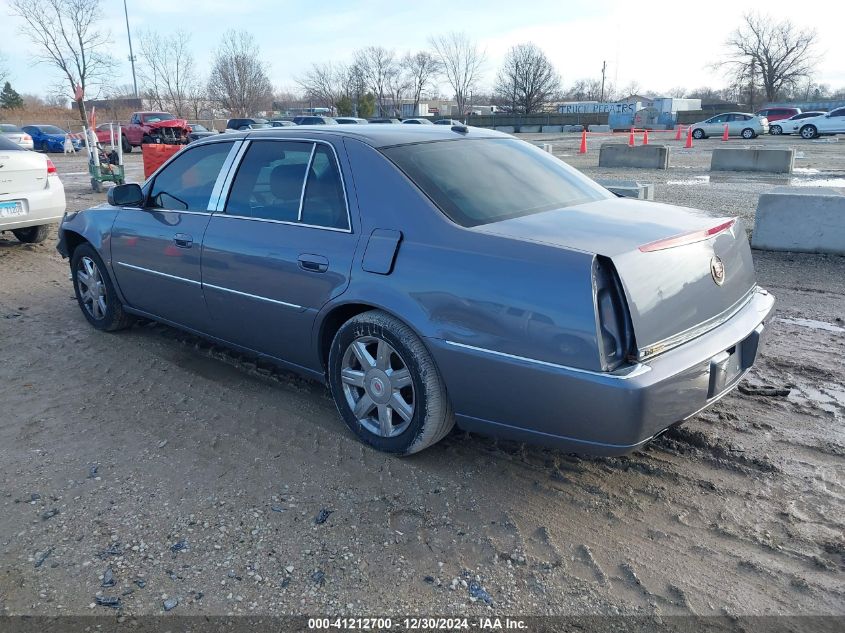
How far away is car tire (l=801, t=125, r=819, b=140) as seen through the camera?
3334cm

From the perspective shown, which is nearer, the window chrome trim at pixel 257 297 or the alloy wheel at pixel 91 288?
the window chrome trim at pixel 257 297

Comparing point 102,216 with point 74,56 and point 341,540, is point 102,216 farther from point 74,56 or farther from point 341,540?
point 74,56

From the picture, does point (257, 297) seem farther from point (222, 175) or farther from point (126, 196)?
point (126, 196)

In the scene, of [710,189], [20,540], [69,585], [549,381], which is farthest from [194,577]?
[710,189]

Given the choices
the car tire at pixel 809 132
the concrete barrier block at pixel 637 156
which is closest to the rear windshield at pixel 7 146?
the concrete barrier block at pixel 637 156

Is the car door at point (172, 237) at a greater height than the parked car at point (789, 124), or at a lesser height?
lesser

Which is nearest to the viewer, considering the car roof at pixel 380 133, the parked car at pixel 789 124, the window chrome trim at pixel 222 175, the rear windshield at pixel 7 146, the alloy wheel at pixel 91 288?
the car roof at pixel 380 133

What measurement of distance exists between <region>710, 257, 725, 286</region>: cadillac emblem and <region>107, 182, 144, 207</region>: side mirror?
12.6 ft

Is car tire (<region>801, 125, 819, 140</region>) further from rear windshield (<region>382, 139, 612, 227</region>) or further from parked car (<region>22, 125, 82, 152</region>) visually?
parked car (<region>22, 125, 82, 152</region>)

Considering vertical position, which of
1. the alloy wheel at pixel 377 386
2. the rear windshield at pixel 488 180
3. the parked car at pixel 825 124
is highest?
the parked car at pixel 825 124

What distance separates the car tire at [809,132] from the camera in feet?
109

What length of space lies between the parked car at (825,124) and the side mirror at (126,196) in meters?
36.6

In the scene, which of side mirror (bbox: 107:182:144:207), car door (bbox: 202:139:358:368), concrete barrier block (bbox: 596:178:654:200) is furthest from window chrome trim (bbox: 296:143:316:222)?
concrete barrier block (bbox: 596:178:654:200)

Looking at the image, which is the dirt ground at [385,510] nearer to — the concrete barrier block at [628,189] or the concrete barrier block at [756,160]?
the concrete barrier block at [628,189]
